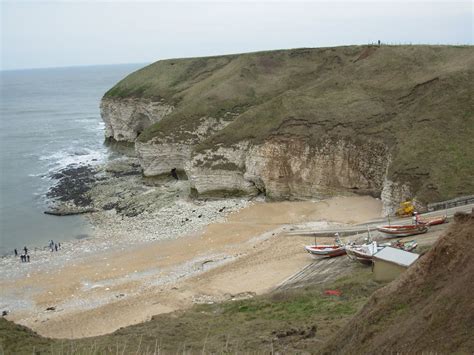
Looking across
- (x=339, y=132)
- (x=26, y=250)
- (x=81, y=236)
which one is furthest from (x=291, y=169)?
(x=26, y=250)

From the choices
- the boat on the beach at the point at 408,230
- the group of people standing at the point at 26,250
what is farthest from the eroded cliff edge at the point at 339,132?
the group of people standing at the point at 26,250

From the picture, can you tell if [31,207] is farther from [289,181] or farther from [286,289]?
[286,289]

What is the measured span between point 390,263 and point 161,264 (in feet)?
57.3

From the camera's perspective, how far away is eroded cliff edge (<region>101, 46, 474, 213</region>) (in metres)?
41.1

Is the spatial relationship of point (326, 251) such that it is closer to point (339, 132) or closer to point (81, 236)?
point (339, 132)

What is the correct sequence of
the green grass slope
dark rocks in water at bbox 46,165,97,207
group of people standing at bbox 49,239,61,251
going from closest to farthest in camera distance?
the green grass slope → group of people standing at bbox 49,239,61,251 → dark rocks in water at bbox 46,165,97,207

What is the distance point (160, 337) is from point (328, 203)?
90.8ft

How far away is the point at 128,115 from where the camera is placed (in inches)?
3135

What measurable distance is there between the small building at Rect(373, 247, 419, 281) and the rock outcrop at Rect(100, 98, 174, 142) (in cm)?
5415

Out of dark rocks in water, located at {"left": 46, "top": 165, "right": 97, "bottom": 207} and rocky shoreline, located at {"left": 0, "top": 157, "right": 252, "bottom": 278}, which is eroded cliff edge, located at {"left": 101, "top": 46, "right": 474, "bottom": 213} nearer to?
rocky shoreline, located at {"left": 0, "top": 157, "right": 252, "bottom": 278}

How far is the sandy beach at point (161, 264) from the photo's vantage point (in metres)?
29.6

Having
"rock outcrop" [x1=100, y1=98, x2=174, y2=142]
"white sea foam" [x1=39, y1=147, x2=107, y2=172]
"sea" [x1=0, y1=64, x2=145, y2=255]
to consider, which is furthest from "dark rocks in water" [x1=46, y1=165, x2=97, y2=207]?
"rock outcrop" [x1=100, y1=98, x2=174, y2=142]

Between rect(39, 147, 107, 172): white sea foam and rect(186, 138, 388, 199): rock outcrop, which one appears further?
rect(39, 147, 107, 172): white sea foam

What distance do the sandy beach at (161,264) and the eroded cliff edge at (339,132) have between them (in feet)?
9.36
